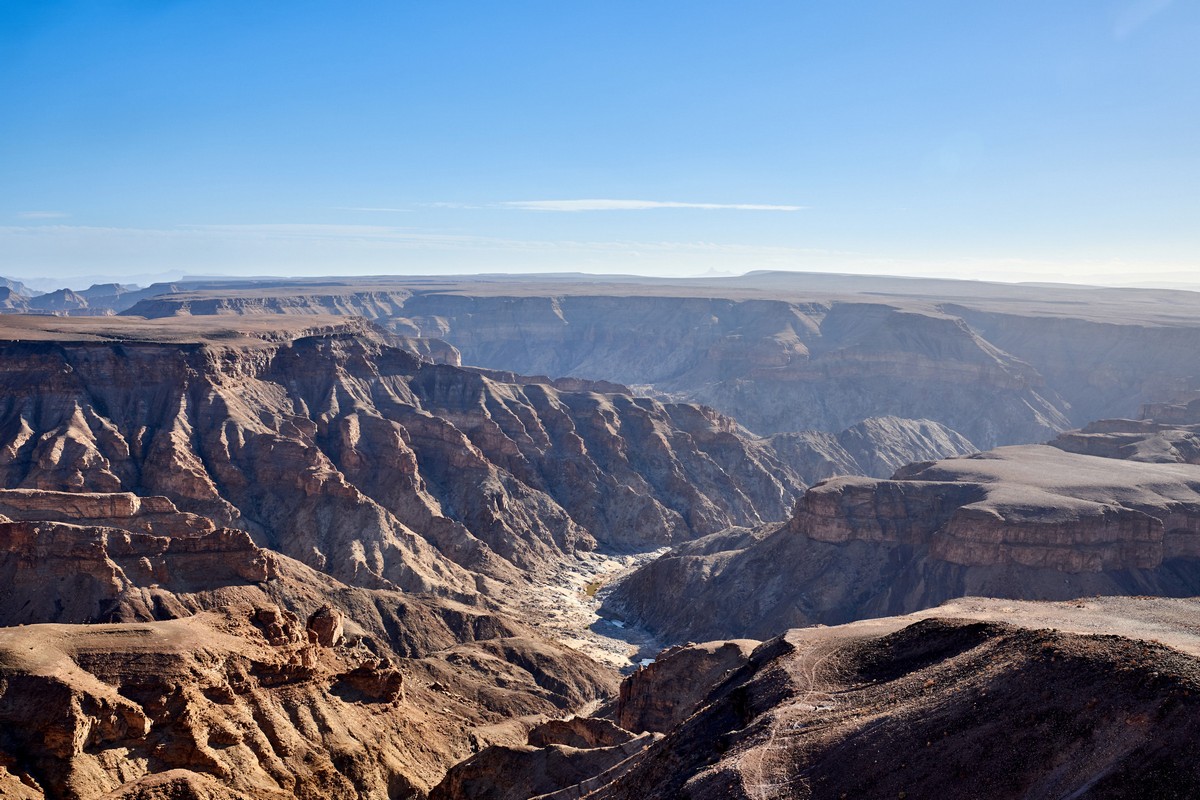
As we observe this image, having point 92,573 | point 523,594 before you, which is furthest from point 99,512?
point 523,594

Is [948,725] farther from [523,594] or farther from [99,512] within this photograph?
[523,594]

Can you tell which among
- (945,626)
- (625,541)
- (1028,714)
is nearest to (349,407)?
(625,541)

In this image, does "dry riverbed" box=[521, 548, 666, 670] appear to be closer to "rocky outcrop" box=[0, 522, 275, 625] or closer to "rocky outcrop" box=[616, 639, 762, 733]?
"rocky outcrop" box=[616, 639, 762, 733]

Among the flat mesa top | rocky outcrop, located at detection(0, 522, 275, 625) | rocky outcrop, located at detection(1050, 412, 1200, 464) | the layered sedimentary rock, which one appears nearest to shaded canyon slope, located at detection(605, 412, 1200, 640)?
the layered sedimentary rock

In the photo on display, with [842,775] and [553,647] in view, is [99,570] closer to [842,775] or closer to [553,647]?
[553,647]

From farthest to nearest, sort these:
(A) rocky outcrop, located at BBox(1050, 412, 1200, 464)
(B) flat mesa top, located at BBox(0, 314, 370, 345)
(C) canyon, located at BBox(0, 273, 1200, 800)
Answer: (A) rocky outcrop, located at BBox(1050, 412, 1200, 464)
(B) flat mesa top, located at BBox(0, 314, 370, 345)
(C) canyon, located at BBox(0, 273, 1200, 800)
